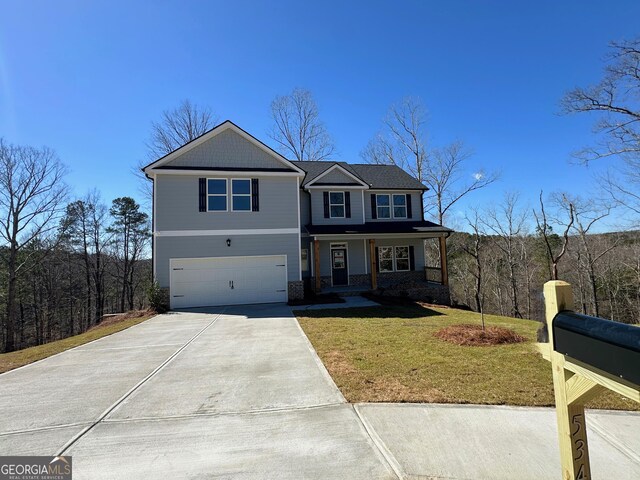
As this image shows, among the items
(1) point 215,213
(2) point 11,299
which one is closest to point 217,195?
(1) point 215,213

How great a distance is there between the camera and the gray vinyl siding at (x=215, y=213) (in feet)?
44.9

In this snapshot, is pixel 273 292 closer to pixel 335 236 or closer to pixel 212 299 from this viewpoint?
pixel 212 299

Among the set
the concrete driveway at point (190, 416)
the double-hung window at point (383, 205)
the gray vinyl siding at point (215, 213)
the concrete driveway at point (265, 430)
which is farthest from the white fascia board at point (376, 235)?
the concrete driveway at point (265, 430)

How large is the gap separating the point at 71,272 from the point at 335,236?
102ft

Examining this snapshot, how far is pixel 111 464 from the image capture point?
2965mm

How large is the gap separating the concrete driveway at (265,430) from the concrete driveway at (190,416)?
17 millimetres

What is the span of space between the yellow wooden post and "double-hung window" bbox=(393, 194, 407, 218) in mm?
17566

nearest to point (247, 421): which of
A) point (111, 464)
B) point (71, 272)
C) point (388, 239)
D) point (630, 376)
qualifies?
point (111, 464)

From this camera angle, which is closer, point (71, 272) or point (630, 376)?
point (630, 376)

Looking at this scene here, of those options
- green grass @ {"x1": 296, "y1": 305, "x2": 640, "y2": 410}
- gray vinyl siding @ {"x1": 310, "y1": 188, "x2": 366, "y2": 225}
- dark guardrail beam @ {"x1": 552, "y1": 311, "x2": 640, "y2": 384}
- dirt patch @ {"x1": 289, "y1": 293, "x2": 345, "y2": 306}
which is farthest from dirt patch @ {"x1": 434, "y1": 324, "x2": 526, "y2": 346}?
gray vinyl siding @ {"x1": 310, "y1": 188, "x2": 366, "y2": 225}

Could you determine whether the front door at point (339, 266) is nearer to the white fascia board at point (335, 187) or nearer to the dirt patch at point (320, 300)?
the dirt patch at point (320, 300)

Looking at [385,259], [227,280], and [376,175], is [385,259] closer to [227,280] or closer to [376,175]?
[376,175]

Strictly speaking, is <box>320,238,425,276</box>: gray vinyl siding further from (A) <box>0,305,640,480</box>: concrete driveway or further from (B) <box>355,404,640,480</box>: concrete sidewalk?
(B) <box>355,404,640,480</box>: concrete sidewalk

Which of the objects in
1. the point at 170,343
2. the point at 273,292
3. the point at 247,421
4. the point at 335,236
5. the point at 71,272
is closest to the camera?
the point at 247,421
